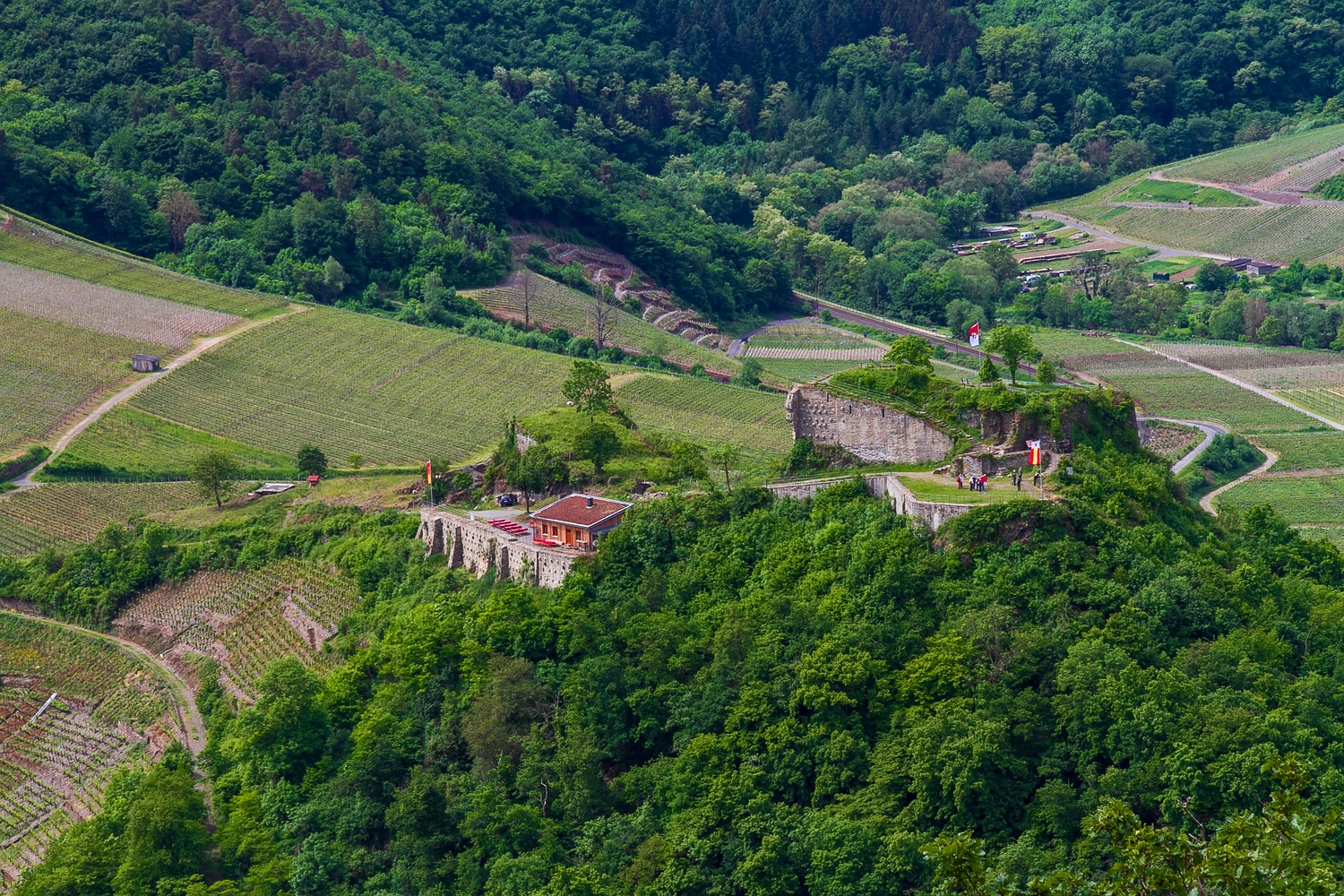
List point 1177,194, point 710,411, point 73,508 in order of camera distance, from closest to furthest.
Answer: point 73,508 → point 710,411 → point 1177,194

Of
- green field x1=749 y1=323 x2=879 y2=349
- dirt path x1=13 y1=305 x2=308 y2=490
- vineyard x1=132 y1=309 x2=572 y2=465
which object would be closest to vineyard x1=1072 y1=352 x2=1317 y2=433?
green field x1=749 y1=323 x2=879 y2=349

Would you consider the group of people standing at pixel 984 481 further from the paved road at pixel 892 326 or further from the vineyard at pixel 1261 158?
the vineyard at pixel 1261 158

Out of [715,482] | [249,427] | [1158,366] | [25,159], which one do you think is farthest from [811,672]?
[25,159]

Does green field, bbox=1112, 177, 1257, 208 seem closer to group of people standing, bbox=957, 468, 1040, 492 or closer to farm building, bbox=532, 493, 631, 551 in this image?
farm building, bbox=532, 493, 631, 551

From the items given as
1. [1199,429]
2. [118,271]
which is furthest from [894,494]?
[118,271]

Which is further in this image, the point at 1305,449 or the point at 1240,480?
the point at 1305,449

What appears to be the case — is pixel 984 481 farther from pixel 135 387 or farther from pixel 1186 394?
pixel 1186 394

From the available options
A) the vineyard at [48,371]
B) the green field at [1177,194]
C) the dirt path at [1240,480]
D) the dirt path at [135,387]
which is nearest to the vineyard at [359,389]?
the dirt path at [135,387]
